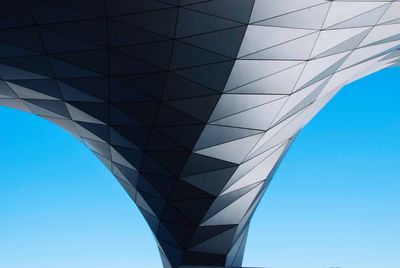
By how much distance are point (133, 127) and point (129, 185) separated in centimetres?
938

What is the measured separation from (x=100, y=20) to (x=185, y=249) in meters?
19.7

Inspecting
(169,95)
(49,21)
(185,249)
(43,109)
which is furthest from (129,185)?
(49,21)

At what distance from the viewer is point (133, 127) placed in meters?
25.2

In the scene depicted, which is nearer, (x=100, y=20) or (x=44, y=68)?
(x=100, y=20)

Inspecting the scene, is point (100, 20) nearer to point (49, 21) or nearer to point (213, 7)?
point (49, 21)

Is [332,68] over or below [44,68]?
over

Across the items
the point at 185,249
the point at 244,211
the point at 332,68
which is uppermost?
the point at 332,68

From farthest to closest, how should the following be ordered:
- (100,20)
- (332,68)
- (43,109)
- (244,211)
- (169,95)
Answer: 1. (244,211)
2. (43,109)
3. (332,68)
4. (169,95)
5. (100,20)

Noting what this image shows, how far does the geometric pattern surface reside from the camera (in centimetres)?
1770

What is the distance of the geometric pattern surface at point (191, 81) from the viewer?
17703mm

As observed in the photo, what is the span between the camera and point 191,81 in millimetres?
20922

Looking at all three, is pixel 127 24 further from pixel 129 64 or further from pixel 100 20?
pixel 129 64

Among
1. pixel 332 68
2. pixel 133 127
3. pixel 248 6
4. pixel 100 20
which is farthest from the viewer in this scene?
pixel 133 127

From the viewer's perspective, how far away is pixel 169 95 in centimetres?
2192
